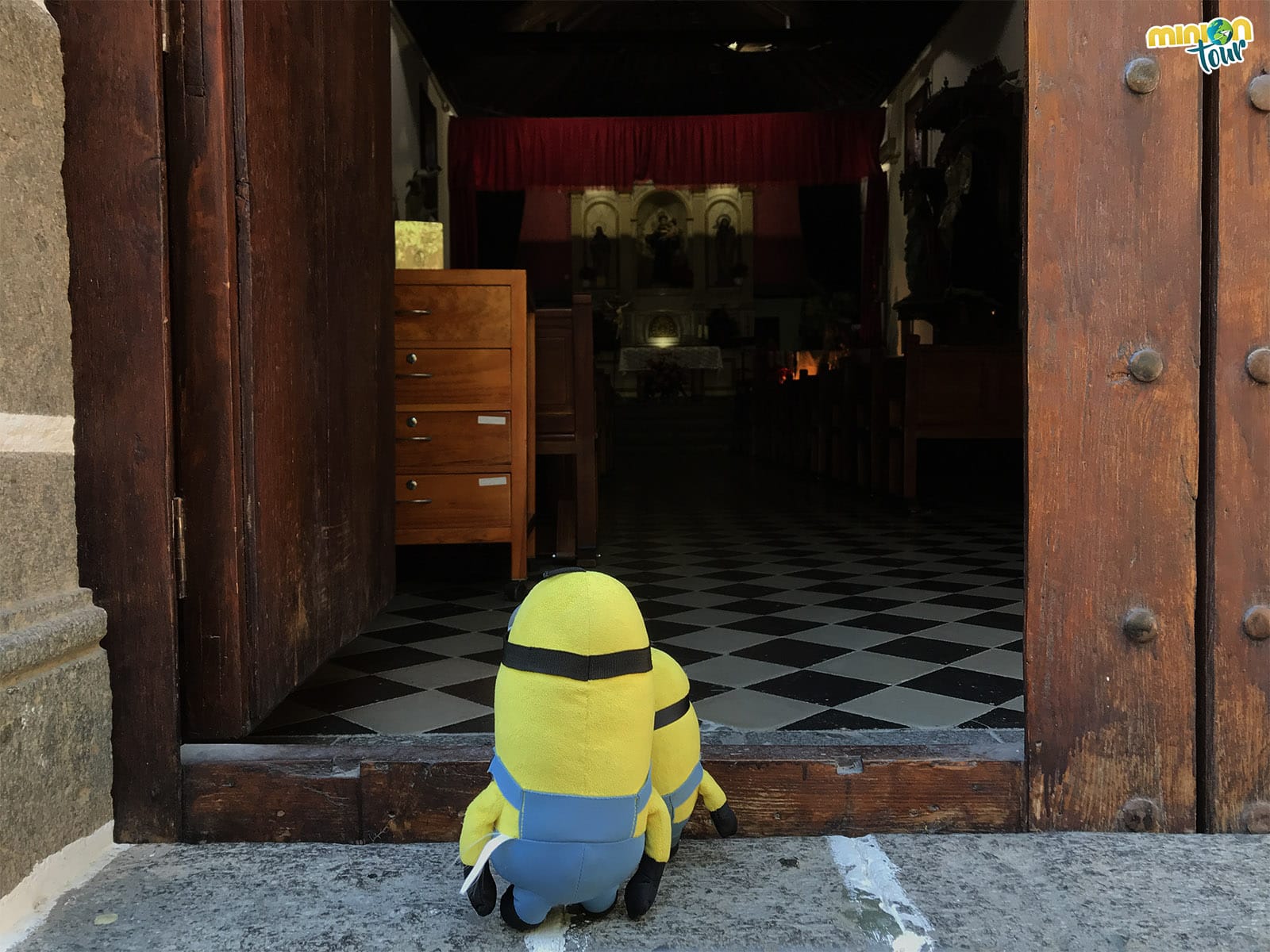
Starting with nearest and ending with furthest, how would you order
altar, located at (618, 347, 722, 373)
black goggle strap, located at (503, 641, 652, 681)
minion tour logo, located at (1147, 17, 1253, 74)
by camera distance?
1. black goggle strap, located at (503, 641, 652, 681)
2. minion tour logo, located at (1147, 17, 1253, 74)
3. altar, located at (618, 347, 722, 373)

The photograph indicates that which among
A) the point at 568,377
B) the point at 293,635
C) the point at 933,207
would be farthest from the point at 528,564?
the point at 933,207

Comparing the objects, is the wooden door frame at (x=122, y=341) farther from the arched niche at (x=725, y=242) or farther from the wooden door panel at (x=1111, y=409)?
the arched niche at (x=725, y=242)

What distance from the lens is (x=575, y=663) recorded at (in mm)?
1029

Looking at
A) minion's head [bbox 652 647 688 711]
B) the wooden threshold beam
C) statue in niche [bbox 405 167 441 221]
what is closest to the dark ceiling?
statue in niche [bbox 405 167 441 221]

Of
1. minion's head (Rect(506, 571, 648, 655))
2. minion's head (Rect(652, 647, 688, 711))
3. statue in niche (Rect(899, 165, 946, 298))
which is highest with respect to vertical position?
statue in niche (Rect(899, 165, 946, 298))

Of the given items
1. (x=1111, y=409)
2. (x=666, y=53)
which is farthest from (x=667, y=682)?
(x=666, y=53)

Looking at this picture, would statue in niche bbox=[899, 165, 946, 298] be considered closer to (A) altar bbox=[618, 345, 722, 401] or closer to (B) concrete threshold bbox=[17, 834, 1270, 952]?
(B) concrete threshold bbox=[17, 834, 1270, 952]

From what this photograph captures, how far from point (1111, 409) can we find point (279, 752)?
49.8 inches

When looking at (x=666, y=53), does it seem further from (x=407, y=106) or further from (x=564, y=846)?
(x=564, y=846)

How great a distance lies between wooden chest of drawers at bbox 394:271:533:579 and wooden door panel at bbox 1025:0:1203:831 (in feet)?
6.50

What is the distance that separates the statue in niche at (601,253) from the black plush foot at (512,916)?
1715cm

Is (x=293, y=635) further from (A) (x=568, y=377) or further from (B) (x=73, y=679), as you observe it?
(A) (x=568, y=377)

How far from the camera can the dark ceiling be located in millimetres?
9477

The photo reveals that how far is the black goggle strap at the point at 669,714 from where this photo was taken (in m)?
1.18
